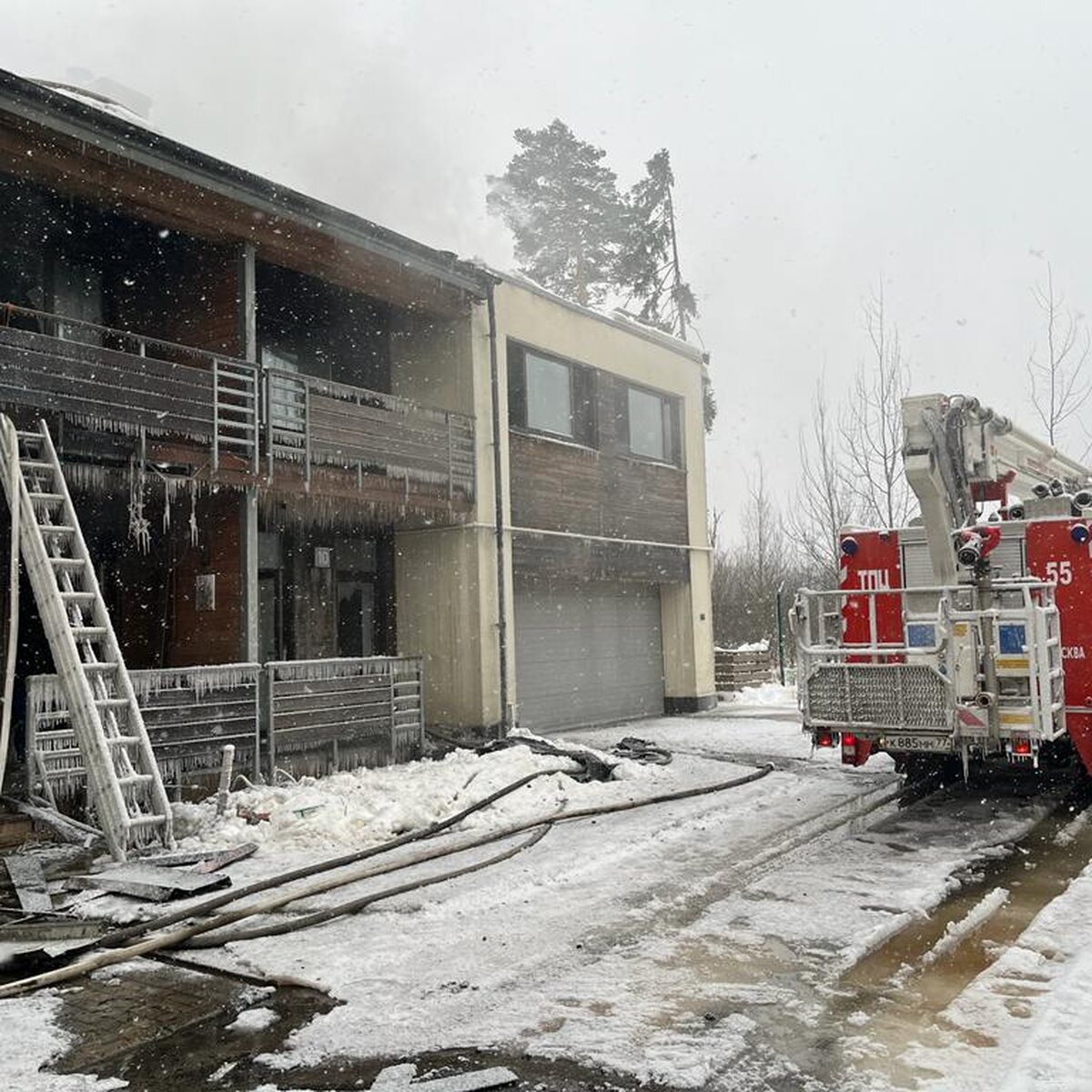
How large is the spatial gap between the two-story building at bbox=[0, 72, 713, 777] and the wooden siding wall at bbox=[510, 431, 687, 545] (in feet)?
0.18

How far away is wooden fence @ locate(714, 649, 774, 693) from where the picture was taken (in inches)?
859

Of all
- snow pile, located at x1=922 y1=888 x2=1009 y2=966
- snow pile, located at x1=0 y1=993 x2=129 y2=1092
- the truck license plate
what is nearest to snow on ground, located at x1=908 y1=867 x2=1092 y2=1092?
snow pile, located at x1=922 y1=888 x2=1009 y2=966

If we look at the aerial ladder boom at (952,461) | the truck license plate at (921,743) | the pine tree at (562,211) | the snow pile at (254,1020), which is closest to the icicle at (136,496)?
the snow pile at (254,1020)

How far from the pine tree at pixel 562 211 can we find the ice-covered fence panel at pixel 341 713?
90.4ft

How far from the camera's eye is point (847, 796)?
33.0 ft

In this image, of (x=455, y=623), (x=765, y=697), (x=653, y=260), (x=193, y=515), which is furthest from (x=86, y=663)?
(x=653, y=260)

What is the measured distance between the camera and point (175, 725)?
966 cm

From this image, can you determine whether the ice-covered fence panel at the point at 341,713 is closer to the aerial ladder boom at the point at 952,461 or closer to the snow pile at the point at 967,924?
the aerial ladder boom at the point at 952,461

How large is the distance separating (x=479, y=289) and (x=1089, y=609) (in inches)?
370

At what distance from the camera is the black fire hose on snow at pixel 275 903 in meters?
5.28

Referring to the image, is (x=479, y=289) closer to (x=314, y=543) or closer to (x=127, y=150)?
(x=314, y=543)

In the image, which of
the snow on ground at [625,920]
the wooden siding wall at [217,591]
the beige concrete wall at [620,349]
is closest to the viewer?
the snow on ground at [625,920]

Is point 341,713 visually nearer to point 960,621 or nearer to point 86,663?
point 86,663

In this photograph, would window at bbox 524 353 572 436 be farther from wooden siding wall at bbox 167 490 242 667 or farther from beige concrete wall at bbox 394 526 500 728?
wooden siding wall at bbox 167 490 242 667
